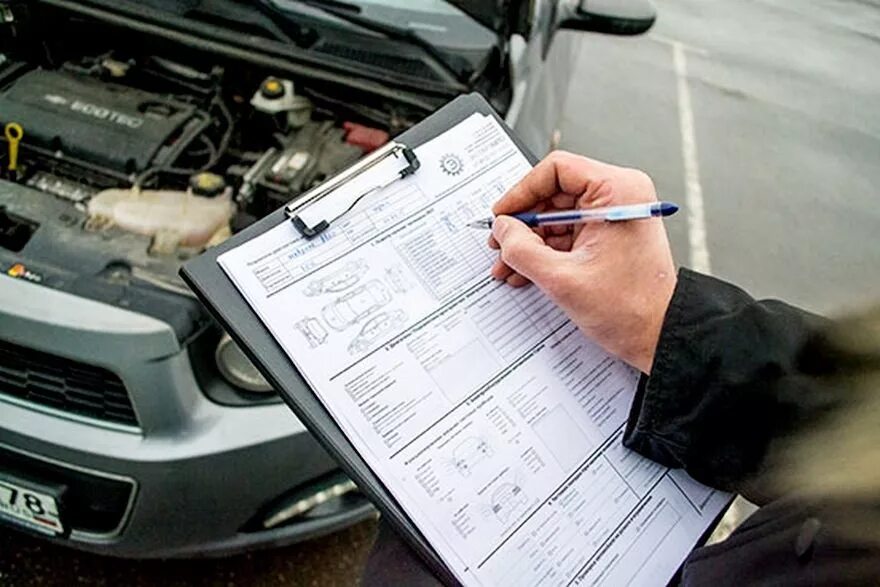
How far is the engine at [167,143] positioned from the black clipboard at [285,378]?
2.53ft

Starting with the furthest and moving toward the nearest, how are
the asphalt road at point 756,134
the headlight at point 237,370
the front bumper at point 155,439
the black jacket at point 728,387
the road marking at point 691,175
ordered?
the asphalt road at point 756,134
the road marking at point 691,175
the headlight at point 237,370
the front bumper at point 155,439
the black jacket at point 728,387

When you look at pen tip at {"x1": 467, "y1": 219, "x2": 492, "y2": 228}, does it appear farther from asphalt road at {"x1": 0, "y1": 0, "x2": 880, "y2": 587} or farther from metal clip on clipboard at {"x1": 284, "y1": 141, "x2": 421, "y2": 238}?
asphalt road at {"x1": 0, "y1": 0, "x2": 880, "y2": 587}

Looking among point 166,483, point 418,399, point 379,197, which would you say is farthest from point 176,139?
point 418,399

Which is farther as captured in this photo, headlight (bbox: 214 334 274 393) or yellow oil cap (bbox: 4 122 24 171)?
yellow oil cap (bbox: 4 122 24 171)

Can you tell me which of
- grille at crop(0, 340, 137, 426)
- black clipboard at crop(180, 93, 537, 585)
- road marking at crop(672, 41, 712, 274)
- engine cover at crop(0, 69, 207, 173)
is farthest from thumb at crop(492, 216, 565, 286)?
road marking at crop(672, 41, 712, 274)

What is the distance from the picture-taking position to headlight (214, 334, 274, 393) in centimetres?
159

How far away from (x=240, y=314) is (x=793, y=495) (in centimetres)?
54

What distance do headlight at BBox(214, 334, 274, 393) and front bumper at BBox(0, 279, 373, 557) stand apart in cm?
5

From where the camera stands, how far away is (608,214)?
985mm

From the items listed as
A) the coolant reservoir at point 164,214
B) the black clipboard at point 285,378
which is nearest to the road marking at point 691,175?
the coolant reservoir at point 164,214

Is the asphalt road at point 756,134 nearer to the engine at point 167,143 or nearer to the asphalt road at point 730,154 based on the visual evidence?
the asphalt road at point 730,154

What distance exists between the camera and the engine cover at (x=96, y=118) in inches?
71.9

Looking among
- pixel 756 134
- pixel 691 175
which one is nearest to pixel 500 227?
pixel 691 175

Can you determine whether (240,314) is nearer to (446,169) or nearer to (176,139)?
(446,169)
